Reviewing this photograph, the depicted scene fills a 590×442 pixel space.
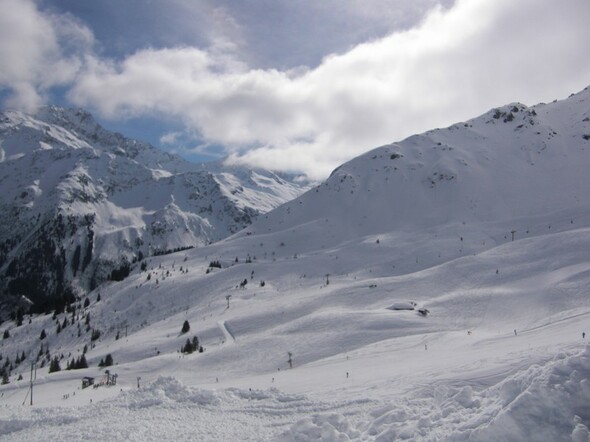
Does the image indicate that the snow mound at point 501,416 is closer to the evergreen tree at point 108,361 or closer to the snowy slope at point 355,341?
the snowy slope at point 355,341

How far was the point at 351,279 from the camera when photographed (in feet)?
435

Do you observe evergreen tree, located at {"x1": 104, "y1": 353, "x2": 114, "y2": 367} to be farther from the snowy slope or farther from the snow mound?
the snow mound

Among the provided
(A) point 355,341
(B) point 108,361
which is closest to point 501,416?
(A) point 355,341

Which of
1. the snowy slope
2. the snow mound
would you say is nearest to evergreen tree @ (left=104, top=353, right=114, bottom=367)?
the snowy slope

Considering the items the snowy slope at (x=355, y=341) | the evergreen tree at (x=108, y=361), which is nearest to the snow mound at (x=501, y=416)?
the snowy slope at (x=355, y=341)

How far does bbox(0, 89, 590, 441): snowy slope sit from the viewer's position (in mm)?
20047

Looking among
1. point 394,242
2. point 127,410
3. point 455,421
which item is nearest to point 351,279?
point 394,242

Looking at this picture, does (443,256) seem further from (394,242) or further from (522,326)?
(522,326)

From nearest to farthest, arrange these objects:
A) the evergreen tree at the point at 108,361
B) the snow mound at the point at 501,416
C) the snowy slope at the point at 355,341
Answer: the snow mound at the point at 501,416 → the snowy slope at the point at 355,341 → the evergreen tree at the point at 108,361

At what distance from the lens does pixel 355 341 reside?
68938 mm

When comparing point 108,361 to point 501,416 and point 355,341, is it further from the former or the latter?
point 501,416

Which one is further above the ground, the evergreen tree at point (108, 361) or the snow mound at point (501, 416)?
the snow mound at point (501, 416)

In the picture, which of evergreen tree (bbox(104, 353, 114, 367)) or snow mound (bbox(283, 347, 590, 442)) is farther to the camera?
evergreen tree (bbox(104, 353, 114, 367))

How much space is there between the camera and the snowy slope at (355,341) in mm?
20047
